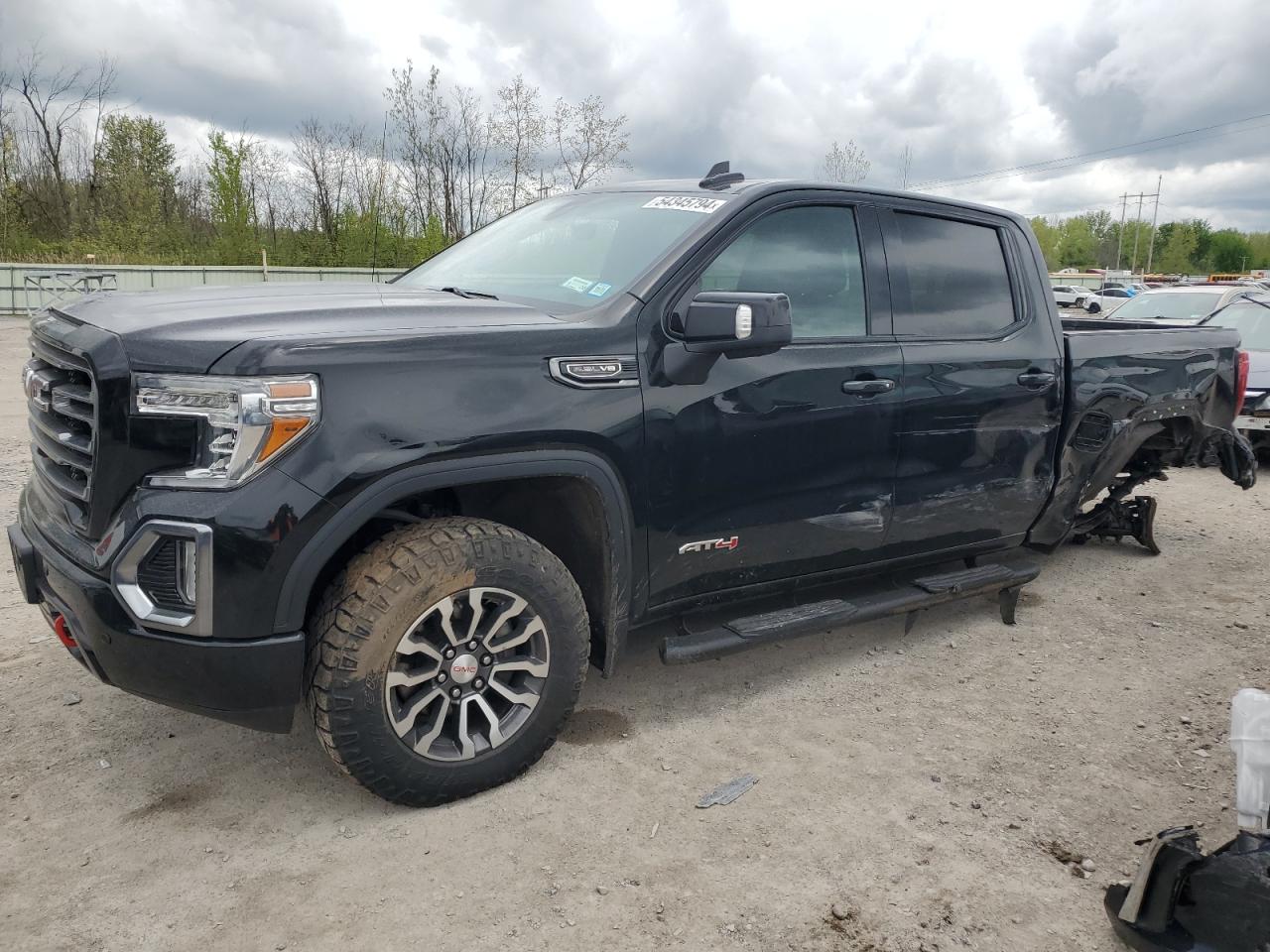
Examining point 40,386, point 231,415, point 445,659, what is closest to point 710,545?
point 445,659

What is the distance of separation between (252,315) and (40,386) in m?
0.80

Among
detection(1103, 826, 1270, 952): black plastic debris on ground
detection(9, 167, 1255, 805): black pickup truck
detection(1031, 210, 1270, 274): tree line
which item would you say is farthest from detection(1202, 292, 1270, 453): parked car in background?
detection(1031, 210, 1270, 274): tree line

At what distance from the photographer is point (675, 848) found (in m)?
2.78

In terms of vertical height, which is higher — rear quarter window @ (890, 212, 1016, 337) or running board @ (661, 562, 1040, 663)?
rear quarter window @ (890, 212, 1016, 337)

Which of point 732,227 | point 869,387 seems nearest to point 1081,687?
point 869,387

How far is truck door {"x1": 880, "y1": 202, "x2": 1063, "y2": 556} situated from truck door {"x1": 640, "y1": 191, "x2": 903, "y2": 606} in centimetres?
14

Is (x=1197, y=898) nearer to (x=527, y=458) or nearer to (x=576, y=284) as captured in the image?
(x=527, y=458)

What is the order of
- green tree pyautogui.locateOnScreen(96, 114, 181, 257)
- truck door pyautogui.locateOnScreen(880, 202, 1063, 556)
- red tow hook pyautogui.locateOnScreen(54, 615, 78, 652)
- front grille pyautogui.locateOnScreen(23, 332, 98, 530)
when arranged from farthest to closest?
green tree pyautogui.locateOnScreen(96, 114, 181, 257) < truck door pyautogui.locateOnScreen(880, 202, 1063, 556) < red tow hook pyautogui.locateOnScreen(54, 615, 78, 652) < front grille pyautogui.locateOnScreen(23, 332, 98, 530)

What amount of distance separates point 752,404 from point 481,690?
4.35 ft

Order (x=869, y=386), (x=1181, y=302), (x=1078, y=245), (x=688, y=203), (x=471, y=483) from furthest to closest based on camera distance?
(x=1078, y=245) → (x=1181, y=302) → (x=869, y=386) → (x=688, y=203) → (x=471, y=483)

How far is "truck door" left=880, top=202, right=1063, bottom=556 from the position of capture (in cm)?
388

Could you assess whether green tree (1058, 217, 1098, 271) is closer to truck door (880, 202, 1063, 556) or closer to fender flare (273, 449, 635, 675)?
truck door (880, 202, 1063, 556)

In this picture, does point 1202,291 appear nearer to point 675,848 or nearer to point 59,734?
point 675,848

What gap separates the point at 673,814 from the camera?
9.69 feet
